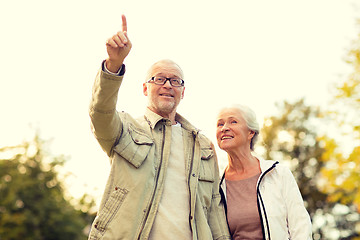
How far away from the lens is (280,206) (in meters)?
4.24

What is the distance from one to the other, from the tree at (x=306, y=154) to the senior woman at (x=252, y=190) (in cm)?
2243

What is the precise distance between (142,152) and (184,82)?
0.87 meters

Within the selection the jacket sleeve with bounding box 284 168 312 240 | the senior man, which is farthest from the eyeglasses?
the jacket sleeve with bounding box 284 168 312 240

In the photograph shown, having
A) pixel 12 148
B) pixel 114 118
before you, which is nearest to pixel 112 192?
pixel 114 118

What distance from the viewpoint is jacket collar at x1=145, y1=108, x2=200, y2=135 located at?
3.95 m

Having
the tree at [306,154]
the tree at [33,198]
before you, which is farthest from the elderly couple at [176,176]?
the tree at [33,198]

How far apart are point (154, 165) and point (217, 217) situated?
780mm

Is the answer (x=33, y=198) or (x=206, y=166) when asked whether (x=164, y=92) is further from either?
(x=33, y=198)

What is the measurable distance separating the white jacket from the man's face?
97 cm

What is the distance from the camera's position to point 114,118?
332 centimetres

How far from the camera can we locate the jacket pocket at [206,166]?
3.96m

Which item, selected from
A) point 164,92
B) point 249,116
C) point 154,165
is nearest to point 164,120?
point 164,92

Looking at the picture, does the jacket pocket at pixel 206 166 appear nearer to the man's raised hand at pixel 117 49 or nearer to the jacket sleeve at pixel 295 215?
the jacket sleeve at pixel 295 215

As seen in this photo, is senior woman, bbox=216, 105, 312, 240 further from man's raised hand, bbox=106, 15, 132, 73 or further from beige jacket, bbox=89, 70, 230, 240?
man's raised hand, bbox=106, 15, 132, 73
